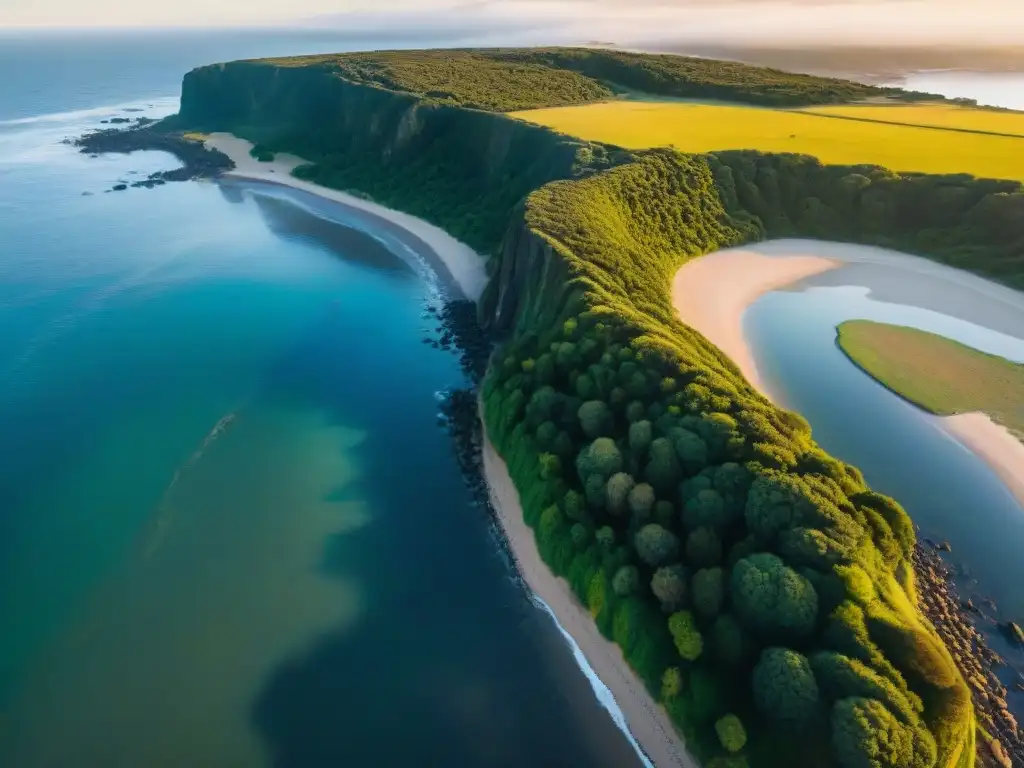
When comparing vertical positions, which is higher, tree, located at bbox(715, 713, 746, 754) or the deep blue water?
tree, located at bbox(715, 713, 746, 754)

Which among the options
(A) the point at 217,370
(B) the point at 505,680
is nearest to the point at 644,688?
(B) the point at 505,680

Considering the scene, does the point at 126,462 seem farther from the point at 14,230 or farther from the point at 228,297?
the point at 14,230

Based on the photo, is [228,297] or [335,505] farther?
[228,297]

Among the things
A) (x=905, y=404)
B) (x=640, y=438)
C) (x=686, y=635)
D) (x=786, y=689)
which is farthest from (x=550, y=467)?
(x=905, y=404)

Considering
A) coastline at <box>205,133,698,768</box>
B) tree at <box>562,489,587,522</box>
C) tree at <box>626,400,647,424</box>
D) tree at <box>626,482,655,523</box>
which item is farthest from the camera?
tree at <box>626,400,647,424</box>

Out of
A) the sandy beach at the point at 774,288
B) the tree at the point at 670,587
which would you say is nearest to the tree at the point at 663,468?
the tree at the point at 670,587

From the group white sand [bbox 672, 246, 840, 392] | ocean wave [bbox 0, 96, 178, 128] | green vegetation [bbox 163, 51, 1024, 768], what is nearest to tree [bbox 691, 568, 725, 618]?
green vegetation [bbox 163, 51, 1024, 768]

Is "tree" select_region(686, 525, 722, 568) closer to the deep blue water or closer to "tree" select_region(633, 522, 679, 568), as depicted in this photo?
"tree" select_region(633, 522, 679, 568)
